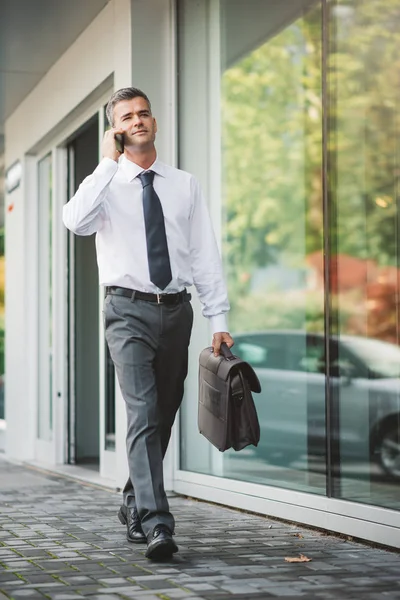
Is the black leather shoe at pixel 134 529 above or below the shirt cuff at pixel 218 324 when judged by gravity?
below

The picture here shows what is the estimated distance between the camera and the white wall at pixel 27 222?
30.2ft

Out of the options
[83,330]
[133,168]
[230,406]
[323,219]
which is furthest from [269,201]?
[230,406]

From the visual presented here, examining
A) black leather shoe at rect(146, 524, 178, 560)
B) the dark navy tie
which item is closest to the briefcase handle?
the dark navy tie

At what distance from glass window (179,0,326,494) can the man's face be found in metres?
1.91

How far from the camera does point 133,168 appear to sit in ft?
17.0

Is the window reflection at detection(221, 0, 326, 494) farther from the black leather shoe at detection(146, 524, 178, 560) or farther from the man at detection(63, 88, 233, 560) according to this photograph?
the black leather shoe at detection(146, 524, 178, 560)

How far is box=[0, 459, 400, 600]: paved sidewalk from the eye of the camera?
4.08 metres

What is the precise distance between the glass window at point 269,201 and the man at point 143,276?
1362 mm

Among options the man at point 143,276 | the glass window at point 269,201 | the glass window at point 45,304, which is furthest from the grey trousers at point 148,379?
the glass window at point 45,304

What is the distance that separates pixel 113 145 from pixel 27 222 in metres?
6.26

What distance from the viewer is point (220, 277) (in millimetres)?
5305

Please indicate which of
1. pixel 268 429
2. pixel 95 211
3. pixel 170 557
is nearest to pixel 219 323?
pixel 95 211

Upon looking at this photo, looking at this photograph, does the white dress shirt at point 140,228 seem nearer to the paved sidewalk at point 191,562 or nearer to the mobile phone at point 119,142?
the mobile phone at point 119,142

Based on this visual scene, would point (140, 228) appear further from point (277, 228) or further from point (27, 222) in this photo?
point (277, 228)
